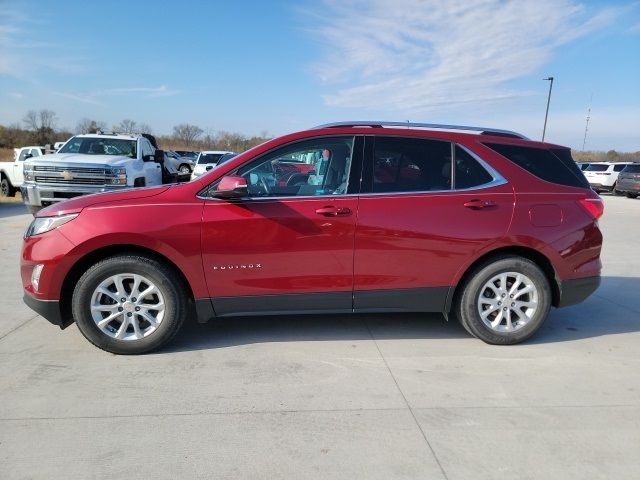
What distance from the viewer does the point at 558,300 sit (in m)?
4.14

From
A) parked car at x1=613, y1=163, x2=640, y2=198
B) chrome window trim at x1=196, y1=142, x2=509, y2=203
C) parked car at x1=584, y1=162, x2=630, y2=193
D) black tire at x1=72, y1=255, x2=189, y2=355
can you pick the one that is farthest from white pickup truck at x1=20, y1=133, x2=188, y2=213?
parked car at x1=584, y1=162, x2=630, y2=193

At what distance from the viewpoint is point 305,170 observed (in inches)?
157

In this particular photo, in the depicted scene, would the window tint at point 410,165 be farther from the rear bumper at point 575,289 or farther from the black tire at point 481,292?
the rear bumper at point 575,289

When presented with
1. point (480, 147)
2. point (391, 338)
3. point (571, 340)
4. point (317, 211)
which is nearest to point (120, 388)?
point (317, 211)

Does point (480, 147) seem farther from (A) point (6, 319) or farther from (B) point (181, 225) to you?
(A) point (6, 319)

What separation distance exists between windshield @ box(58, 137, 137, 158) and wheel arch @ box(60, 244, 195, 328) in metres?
8.52

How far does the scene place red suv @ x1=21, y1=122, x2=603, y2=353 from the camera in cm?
362

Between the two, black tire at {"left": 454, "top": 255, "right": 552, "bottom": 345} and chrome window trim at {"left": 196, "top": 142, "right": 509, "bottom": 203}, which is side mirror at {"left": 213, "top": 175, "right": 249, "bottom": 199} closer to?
chrome window trim at {"left": 196, "top": 142, "right": 509, "bottom": 203}

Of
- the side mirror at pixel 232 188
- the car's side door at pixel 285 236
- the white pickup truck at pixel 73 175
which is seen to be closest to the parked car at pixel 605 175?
the white pickup truck at pixel 73 175

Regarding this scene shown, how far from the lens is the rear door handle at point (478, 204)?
3.88 m

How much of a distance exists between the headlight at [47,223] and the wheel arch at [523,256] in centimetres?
316

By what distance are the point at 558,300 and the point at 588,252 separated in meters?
0.50

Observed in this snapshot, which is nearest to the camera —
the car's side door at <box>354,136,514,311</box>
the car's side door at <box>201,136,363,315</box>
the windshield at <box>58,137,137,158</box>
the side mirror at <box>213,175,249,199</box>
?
the side mirror at <box>213,175,249,199</box>

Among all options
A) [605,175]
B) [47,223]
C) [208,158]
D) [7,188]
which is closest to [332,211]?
[47,223]
